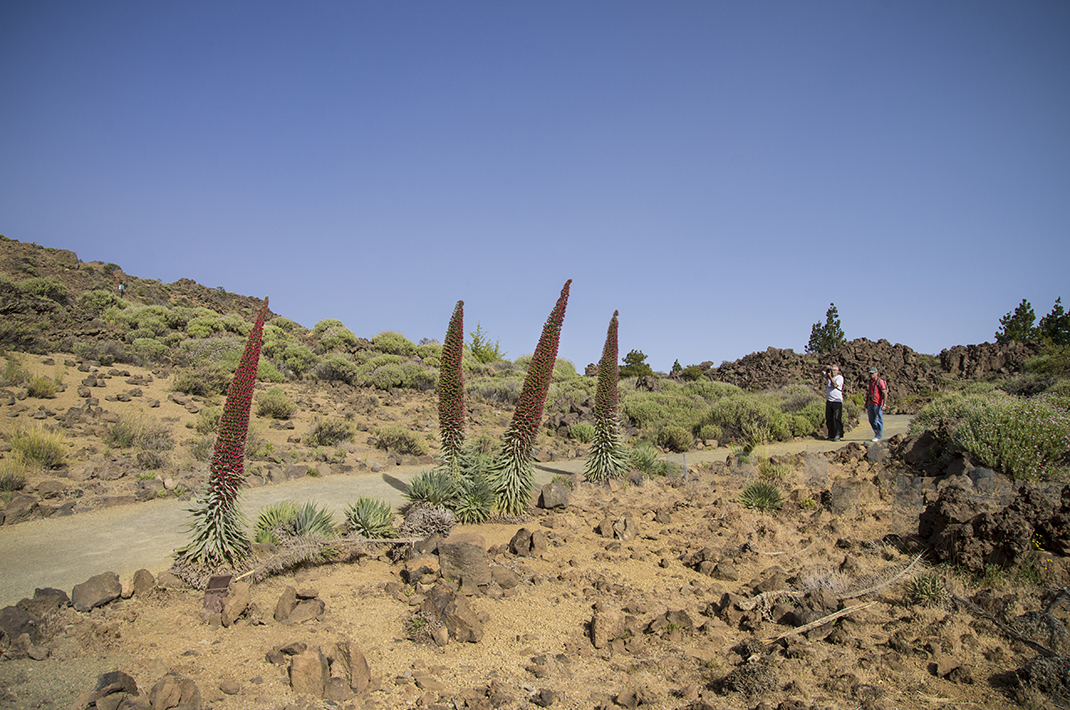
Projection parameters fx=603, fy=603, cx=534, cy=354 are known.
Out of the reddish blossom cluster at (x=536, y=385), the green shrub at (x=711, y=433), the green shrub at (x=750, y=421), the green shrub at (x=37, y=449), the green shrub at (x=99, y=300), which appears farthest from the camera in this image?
the green shrub at (x=99, y=300)

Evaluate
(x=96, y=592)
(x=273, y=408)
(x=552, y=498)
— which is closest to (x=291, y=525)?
(x=96, y=592)

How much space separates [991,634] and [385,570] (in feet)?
16.7

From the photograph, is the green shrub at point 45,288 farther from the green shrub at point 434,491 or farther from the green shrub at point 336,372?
the green shrub at point 434,491

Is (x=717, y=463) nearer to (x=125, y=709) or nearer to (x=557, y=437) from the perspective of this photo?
(x=557, y=437)

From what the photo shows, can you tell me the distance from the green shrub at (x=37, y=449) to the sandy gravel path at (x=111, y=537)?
8.04 ft

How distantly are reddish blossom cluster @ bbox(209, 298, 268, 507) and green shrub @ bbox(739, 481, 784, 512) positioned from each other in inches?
265

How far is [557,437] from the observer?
17.4 meters

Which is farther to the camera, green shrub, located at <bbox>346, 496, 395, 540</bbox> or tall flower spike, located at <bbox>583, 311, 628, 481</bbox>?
tall flower spike, located at <bbox>583, 311, 628, 481</bbox>

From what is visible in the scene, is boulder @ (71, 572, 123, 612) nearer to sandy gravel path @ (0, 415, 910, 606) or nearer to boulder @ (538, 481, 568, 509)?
sandy gravel path @ (0, 415, 910, 606)

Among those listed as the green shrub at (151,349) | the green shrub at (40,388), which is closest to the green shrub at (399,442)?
the green shrub at (40,388)

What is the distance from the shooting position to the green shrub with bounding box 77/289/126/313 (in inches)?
1083

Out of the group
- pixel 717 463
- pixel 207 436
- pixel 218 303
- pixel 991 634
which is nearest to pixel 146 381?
pixel 207 436

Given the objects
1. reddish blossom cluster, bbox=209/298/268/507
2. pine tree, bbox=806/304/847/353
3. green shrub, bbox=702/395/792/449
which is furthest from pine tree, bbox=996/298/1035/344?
reddish blossom cluster, bbox=209/298/268/507

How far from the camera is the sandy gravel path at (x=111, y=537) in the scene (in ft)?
18.7
